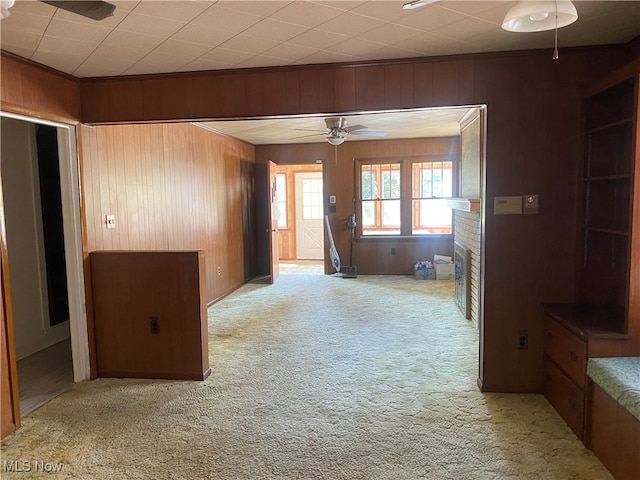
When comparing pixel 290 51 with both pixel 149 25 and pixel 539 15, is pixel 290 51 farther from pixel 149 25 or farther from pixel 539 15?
pixel 539 15

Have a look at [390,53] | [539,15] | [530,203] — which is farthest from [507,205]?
[539,15]

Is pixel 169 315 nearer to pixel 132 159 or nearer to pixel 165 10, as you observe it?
pixel 132 159

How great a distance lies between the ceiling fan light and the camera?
1.67 metres

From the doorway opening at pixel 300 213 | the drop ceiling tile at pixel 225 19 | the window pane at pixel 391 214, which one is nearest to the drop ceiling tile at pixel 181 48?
the drop ceiling tile at pixel 225 19

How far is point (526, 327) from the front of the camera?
9.81 feet

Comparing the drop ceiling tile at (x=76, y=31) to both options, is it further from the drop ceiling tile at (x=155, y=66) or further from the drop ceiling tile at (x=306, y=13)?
the drop ceiling tile at (x=306, y=13)

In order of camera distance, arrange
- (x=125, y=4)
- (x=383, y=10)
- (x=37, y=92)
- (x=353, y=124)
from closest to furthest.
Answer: (x=125, y=4), (x=383, y=10), (x=37, y=92), (x=353, y=124)

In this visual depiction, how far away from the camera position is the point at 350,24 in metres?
2.34

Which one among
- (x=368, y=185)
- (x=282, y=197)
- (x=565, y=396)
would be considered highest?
(x=368, y=185)

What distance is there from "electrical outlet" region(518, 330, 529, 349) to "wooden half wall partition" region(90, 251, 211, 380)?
233 centimetres

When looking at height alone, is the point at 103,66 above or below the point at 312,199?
above

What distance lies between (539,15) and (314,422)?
2430mm

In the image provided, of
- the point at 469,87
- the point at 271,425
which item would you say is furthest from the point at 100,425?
the point at 469,87

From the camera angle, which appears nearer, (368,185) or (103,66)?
(103,66)
